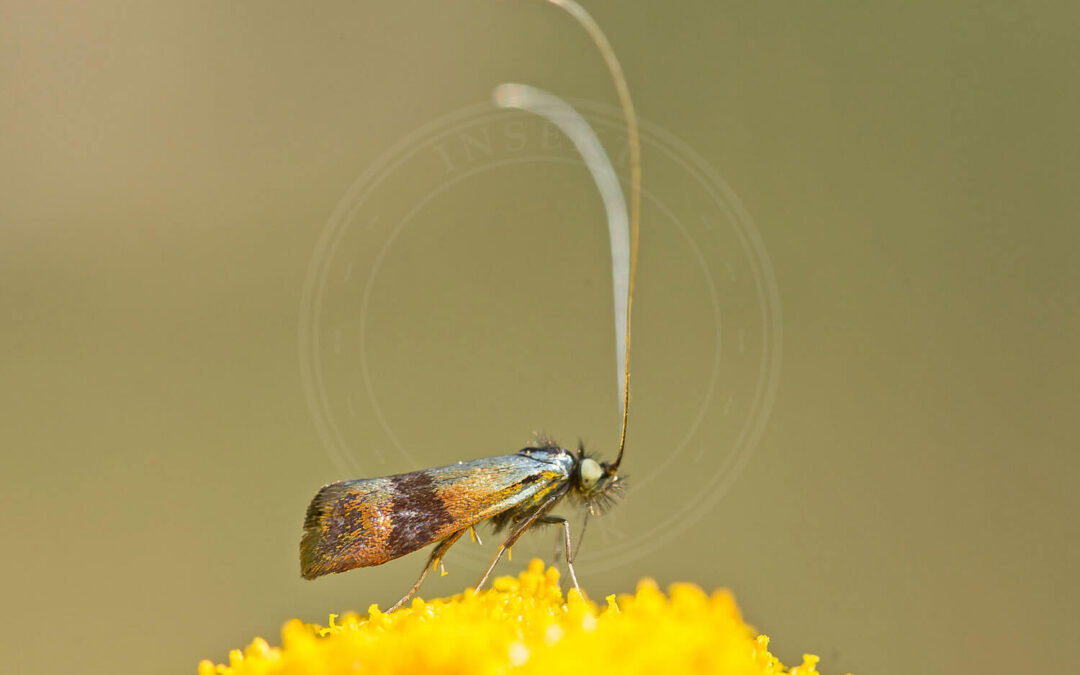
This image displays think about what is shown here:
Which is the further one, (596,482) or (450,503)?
(596,482)

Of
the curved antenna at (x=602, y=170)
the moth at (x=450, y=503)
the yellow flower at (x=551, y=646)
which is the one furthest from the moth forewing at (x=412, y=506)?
the curved antenna at (x=602, y=170)

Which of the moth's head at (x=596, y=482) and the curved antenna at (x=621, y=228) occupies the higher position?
the curved antenna at (x=621, y=228)

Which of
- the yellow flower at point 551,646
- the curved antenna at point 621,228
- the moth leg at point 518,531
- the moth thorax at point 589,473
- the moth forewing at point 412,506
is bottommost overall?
the yellow flower at point 551,646

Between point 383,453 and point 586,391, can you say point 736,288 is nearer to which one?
point 586,391

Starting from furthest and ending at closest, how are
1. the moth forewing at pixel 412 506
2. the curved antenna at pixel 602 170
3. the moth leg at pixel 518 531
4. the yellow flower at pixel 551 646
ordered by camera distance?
Result: the curved antenna at pixel 602 170, the moth leg at pixel 518 531, the moth forewing at pixel 412 506, the yellow flower at pixel 551 646

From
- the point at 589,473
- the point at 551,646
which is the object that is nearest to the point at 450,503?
the point at 589,473

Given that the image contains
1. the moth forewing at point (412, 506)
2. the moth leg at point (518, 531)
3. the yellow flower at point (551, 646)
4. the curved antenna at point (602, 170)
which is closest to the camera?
the yellow flower at point (551, 646)

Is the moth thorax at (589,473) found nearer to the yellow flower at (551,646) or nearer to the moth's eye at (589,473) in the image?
the moth's eye at (589,473)

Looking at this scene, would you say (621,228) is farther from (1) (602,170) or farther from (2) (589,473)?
(2) (589,473)

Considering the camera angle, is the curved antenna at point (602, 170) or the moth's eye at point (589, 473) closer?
the moth's eye at point (589, 473)
